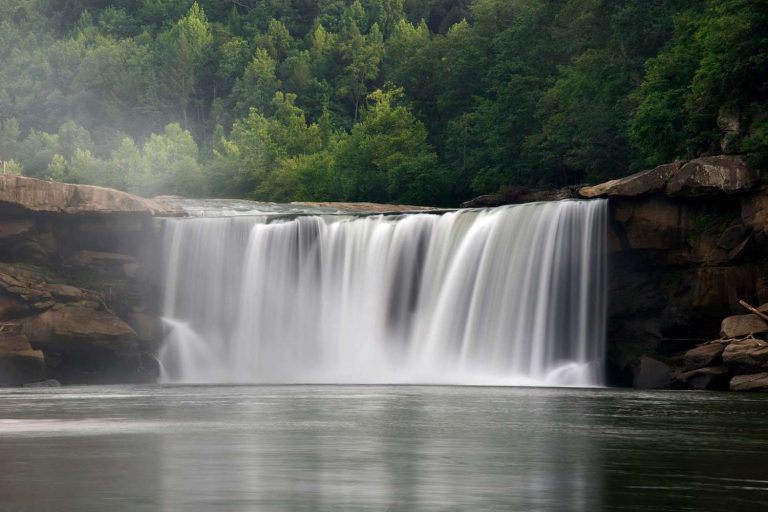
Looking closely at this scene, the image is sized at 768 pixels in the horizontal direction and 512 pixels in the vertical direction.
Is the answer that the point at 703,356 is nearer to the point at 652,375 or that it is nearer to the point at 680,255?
the point at 652,375

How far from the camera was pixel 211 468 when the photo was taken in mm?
20672

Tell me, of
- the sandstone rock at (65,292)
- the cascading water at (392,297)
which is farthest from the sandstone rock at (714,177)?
the sandstone rock at (65,292)

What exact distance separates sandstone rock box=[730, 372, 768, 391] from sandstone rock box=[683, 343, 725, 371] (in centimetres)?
223

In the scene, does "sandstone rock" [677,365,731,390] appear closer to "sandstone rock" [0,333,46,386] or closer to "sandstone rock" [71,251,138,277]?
"sandstone rock" [0,333,46,386]

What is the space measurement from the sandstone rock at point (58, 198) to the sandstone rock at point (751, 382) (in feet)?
94.3

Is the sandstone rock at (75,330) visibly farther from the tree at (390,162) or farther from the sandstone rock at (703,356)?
the tree at (390,162)

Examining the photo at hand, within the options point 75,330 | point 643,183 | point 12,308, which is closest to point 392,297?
point 643,183

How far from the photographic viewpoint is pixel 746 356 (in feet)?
151

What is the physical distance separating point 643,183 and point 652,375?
7352 mm

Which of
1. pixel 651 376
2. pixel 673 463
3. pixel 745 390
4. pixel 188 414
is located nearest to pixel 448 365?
pixel 651 376

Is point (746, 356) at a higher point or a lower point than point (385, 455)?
higher

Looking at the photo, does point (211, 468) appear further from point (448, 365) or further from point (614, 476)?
point (448, 365)

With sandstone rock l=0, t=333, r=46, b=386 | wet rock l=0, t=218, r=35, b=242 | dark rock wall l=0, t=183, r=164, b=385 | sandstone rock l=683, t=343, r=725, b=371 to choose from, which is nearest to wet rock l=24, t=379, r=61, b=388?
sandstone rock l=0, t=333, r=46, b=386

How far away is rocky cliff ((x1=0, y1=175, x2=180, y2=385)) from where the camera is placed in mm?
57156
